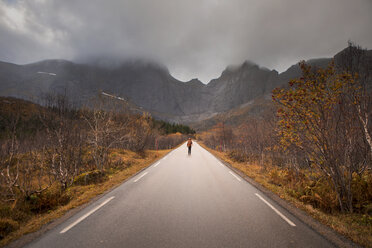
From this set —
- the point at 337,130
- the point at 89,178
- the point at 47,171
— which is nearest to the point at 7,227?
the point at 47,171

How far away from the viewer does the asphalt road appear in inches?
104

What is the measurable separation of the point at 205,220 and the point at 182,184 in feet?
9.86

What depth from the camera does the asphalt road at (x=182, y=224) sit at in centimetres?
264

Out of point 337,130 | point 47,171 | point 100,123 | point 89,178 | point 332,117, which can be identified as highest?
point 100,123

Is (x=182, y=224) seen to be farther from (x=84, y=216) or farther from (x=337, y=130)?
(x=337, y=130)

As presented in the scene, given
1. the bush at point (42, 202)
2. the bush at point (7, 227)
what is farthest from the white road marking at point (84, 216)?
the bush at point (42, 202)

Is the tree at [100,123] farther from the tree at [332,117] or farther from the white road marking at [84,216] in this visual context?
the tree at [332,117]

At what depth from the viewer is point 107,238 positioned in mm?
2752

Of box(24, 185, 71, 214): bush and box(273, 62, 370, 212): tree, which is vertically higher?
box(273, 62, 370, 212): tree

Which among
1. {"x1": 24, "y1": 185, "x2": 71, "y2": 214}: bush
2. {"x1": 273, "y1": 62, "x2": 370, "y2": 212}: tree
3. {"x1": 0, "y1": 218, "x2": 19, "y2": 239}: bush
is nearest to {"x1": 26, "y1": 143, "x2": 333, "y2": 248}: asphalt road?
{"x1": 0, "y1": 218, "x2": 19, "y2": 239}: bush

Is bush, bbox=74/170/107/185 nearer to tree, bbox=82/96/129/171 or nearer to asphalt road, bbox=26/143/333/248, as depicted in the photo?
tree, bbox=82/96/129/171

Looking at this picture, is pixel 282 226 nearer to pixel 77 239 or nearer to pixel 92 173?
pixel 77 239

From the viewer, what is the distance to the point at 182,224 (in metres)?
3.19

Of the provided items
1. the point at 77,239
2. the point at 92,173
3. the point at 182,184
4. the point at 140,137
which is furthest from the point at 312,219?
the point at 140,137
